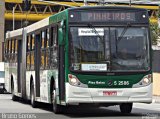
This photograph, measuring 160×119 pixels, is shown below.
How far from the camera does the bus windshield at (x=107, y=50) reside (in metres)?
17.6

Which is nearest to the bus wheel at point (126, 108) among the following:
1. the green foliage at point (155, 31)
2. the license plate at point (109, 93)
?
the license plate at point (109, 93)

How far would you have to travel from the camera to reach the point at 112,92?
1766 centimetres

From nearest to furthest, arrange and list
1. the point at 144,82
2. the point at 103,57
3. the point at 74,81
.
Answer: the point at 74,81 < the point at 103,57 < the point at 144,82

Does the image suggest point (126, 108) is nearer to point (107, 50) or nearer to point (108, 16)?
point (107, 50)

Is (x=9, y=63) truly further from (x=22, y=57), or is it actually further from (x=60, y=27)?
(x=60, y=27)

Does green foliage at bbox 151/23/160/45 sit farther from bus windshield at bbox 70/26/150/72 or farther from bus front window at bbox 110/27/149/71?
bus windshield at bbox 70/26/150/72

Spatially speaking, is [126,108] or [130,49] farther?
[126,108]

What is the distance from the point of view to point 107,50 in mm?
17750

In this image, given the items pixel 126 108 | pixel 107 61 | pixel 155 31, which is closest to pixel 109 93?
pixel 107 61

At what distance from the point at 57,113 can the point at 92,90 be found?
2.24 m

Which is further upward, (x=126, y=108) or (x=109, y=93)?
(x=109, y=93)

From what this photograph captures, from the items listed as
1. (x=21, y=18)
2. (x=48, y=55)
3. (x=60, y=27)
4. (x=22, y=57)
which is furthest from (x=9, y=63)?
(x=21, y=18)

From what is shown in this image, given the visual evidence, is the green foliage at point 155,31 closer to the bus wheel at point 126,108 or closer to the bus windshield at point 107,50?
the bus wheel at point 126,108

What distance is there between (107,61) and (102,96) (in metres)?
1.03
